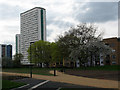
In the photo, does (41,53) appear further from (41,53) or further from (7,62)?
(7,62)

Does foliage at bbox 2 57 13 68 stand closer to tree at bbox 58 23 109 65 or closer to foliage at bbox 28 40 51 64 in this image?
foliage at bbox 28 40 51 64

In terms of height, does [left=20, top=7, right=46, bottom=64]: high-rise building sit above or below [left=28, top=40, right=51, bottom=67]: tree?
above

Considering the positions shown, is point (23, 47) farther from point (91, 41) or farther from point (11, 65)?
point (91, 41)

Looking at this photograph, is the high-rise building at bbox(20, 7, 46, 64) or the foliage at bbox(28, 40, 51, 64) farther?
the high-rise building at bbox(20, 7, 46, 64)

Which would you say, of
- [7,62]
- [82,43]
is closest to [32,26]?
[7,62]

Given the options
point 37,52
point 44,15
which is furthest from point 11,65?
point 44,15

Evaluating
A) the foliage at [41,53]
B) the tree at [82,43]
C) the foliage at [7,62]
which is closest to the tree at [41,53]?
the foliage at [41,53]

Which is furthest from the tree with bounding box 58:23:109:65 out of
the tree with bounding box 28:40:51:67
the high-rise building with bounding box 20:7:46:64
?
the high-rise building with bounding box 20:7:46:64

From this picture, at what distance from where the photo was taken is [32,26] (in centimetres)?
13975

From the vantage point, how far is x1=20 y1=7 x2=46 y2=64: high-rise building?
131m

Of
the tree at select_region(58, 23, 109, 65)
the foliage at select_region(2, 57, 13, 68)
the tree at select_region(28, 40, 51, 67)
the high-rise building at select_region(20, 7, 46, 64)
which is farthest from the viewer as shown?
the high-rise building at select_region(20, 7, 46, 64)

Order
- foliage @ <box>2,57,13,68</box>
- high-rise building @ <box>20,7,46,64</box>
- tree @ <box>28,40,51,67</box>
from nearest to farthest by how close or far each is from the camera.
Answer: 1. tree @ <box>28,40,51,67</box>
2. foliage @ <box>2,57,13,68</box>
3. high-rise building @ <box>20,7,46,64</box>

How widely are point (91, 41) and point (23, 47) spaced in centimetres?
11622

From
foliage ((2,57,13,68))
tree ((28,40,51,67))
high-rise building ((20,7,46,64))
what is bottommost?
foliage ((2,57,13,68))
